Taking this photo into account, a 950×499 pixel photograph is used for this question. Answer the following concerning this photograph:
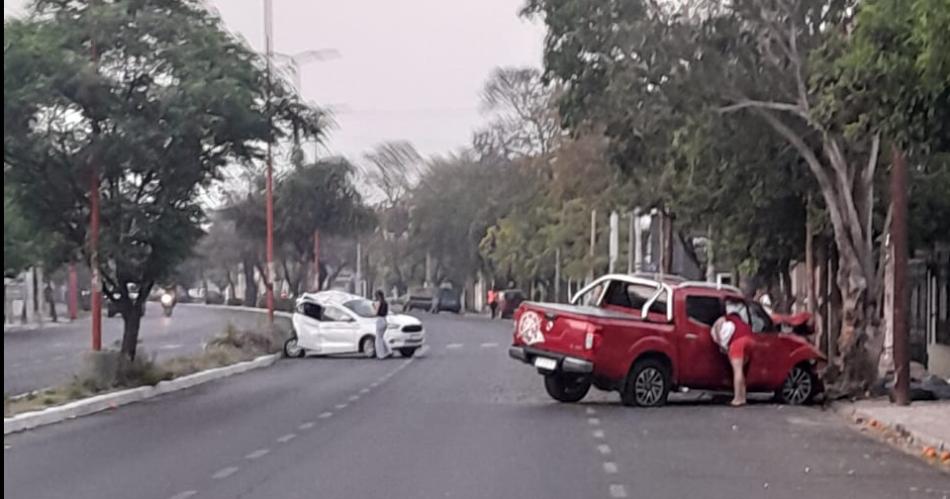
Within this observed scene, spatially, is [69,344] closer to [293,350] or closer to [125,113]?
[293,350]

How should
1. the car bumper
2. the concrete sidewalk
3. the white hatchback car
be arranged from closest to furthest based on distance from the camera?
the concrete sidewalk → the car bumper → the white hatchback car

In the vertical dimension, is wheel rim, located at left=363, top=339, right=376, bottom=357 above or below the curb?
above

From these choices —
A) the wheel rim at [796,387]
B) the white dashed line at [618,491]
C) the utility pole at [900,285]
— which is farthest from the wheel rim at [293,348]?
the white dashed line at [618,491]

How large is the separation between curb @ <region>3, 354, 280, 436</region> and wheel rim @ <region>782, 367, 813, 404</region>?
1075 centimetres

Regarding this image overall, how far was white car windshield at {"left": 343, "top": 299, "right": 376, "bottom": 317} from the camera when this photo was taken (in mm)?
44906

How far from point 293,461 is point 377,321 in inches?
1019

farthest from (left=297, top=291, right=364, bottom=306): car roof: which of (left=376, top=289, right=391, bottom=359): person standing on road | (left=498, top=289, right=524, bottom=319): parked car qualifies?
(left=498, top=289, right=524, bottom=319): parked car

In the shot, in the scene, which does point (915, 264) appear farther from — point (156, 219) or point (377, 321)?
point (156, 219)

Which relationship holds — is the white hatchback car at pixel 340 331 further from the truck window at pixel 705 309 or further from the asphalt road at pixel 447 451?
the truck window at pixel 705 309

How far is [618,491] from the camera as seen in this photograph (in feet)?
49.3

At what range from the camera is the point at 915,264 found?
123 ft

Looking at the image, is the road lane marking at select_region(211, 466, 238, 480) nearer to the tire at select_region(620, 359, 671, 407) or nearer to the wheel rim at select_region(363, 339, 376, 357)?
the tire at select_region(620, 359, 671, 407)

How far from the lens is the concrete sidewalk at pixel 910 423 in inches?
768

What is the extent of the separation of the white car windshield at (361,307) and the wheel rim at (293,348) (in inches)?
66.7
